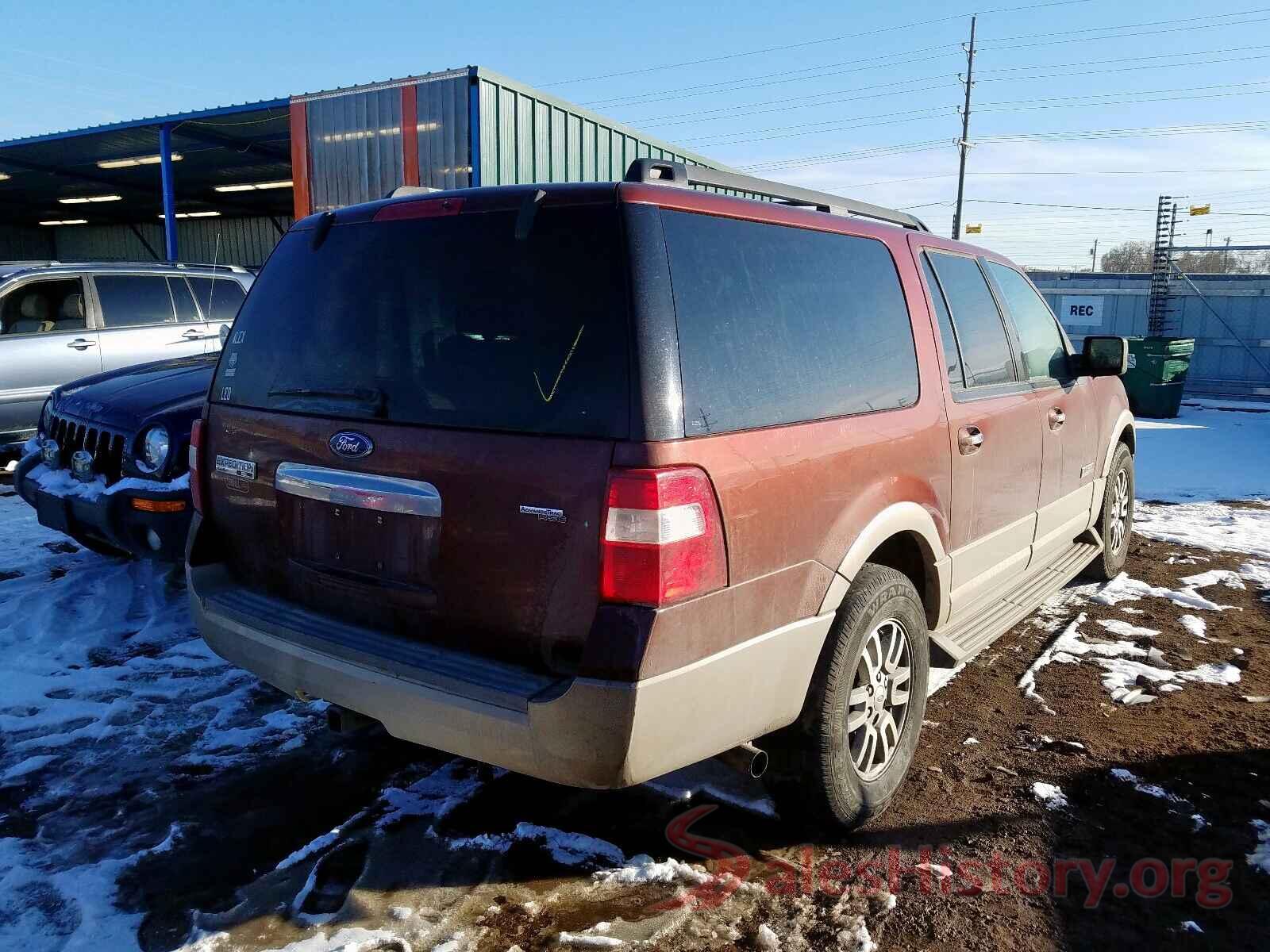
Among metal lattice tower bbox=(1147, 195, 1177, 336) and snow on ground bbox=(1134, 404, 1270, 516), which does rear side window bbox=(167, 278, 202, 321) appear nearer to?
snow on ground bbox=(1134, 404, 1270, 516)

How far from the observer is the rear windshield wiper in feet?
8.48

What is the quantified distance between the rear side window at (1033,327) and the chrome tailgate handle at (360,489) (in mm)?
2983

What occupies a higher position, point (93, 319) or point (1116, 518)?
point (93, 319)

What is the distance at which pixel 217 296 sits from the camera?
872 cm

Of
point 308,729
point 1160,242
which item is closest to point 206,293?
point 308,729

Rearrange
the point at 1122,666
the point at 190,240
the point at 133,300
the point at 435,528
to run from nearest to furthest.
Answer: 1. the point at 435,528
2. the point at 1122,666
3. the point at 133,300
4. the point at 190,240

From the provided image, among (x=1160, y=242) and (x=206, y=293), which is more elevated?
(x=1160, y=242)

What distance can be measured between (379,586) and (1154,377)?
16656 mm

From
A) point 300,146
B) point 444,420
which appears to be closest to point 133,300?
point 300,146

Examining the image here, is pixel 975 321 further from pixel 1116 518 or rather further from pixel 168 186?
pixel 168 186

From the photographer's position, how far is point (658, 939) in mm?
2434

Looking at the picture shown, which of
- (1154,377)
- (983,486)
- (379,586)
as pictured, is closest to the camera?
(379,586)

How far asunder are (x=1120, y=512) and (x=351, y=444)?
5.03 meters

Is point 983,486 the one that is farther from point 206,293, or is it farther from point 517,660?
point 206,293
